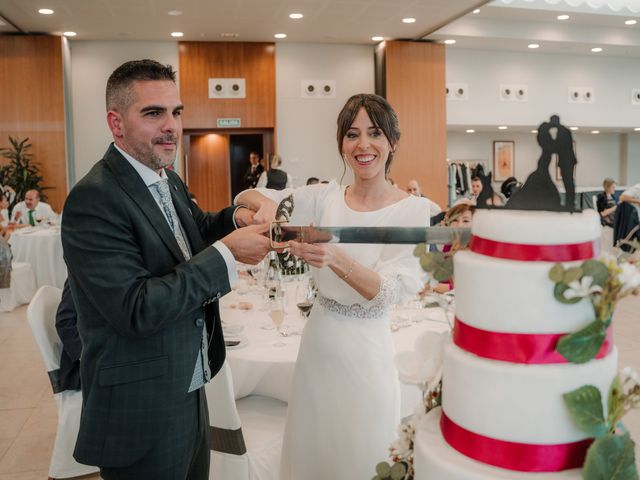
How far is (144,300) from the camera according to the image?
1563 millimetres

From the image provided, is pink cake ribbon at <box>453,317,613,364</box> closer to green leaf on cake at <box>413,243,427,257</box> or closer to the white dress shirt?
green leaf on cake at <box>413,243,427,257</box>

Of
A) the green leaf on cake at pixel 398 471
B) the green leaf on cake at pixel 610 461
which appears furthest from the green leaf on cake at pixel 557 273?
the green leaf on cake at pixel 398 471

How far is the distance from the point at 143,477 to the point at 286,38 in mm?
11070

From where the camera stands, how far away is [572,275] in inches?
34.9

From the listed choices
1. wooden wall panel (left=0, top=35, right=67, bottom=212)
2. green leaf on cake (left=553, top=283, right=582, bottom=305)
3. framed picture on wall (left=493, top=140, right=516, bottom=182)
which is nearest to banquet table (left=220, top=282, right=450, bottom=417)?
green leaf on cake (left=553, top=283, right=582, bottom=305)

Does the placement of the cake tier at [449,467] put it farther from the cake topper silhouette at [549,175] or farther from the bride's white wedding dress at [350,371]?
the bride's white wedding dress at [350,371]

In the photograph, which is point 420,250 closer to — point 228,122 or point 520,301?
point 520,301

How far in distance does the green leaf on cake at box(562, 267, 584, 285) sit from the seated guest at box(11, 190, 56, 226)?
9.52 metres

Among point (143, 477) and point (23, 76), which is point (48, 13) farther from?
point (143, 477)

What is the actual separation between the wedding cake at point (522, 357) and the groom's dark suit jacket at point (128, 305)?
86 cm

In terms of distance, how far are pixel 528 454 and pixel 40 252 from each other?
8.44 metres

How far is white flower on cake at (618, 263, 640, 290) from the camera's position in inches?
34.1

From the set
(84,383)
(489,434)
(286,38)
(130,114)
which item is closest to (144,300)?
(84,383)

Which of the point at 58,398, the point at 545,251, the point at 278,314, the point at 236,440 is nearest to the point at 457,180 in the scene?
the point at 278,314
